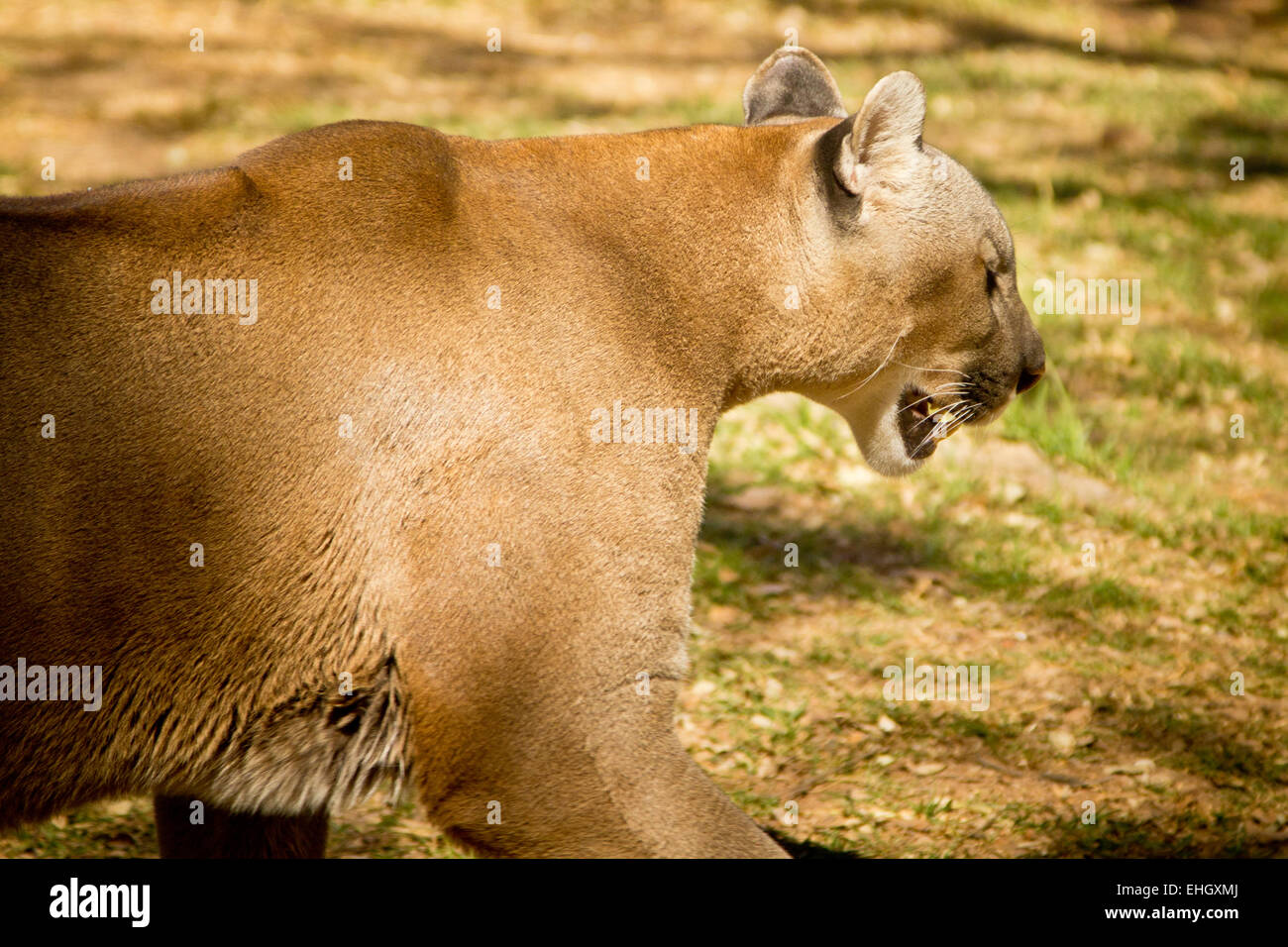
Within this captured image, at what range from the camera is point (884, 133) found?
3760mm

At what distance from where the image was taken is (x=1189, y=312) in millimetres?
8547

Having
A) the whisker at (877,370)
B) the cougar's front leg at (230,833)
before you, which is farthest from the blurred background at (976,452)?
the whisker at (877,370)

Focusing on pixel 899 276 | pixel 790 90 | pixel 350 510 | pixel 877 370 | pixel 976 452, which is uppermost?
pixel 790 90

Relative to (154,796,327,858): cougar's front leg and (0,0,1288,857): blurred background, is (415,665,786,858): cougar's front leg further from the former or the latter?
(0,0,1288,857): blurred background

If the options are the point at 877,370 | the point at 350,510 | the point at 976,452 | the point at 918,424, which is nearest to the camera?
the point at 350,510

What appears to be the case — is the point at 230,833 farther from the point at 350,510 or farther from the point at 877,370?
the point at 877,370

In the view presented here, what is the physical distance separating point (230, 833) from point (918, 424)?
2.35 meters

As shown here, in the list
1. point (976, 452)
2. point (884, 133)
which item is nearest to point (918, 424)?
point (884, 133)

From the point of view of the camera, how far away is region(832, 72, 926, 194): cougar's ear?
12.0 feet

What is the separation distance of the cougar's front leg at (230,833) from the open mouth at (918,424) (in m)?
2.08

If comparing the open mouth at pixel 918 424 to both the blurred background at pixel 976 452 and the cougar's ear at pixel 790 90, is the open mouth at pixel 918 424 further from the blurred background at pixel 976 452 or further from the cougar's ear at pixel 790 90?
the blurred background at pixel 976 452

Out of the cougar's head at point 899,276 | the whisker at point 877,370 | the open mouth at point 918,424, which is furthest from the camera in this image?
the open mouth at point 918,424

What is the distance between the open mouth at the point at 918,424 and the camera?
4184 mm

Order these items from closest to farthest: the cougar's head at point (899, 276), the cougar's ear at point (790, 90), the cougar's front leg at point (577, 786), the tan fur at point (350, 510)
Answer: the tan fur at point (350, 510), the cougar's front leg at point (577, 786), the cougar's head at point (899, 276), the cougar's ear at point (790, 90)
